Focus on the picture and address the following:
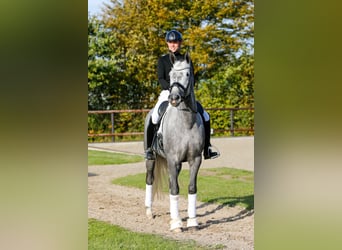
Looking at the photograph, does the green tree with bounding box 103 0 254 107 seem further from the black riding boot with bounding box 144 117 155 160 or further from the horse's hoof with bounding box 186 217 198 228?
the horse's hoof with bounding box 186 217 198 228

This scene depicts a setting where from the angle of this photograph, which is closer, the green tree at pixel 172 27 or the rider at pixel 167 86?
the rider at pixel 167 86

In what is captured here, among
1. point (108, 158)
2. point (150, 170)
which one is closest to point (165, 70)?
point (150, 170)

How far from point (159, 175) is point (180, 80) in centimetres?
85

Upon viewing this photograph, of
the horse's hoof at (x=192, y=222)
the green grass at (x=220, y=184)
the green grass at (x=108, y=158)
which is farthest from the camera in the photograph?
the green grass at (x=108, y=158)

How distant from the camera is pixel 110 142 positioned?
4848mm

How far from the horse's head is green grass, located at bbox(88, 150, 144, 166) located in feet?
5.13

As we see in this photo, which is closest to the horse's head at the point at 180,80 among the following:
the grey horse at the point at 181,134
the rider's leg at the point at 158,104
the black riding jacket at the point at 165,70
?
the grey horse at the point at 181,134

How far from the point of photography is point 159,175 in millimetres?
4082

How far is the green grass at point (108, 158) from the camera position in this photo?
4957 millimetres

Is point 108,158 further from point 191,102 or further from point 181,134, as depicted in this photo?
point 191,102

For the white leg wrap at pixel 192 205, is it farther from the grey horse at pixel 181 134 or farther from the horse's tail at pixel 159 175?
the horse's tail at pixel 159 175
